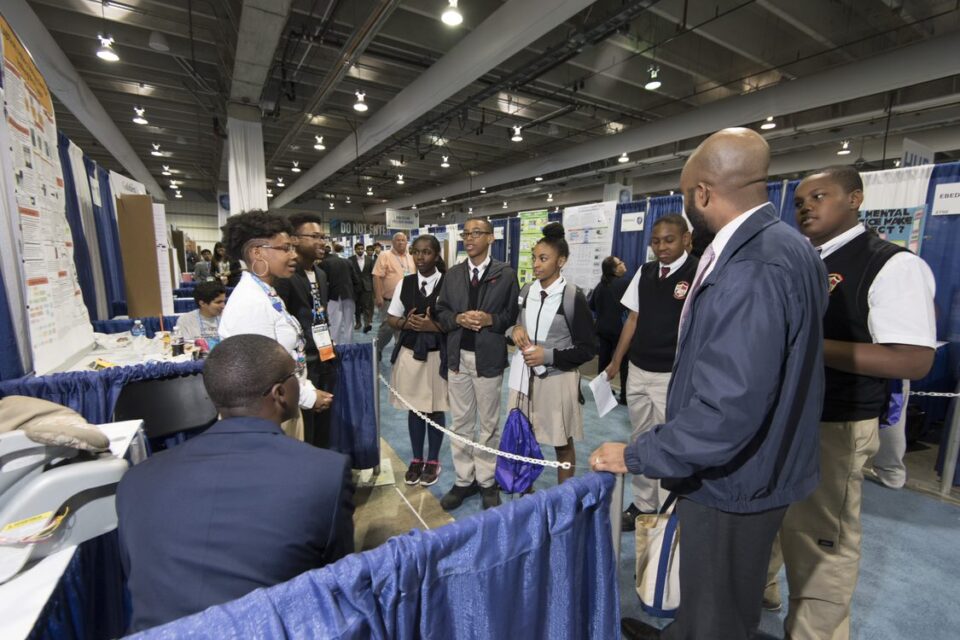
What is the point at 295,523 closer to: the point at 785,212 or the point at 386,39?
the point at 785,212

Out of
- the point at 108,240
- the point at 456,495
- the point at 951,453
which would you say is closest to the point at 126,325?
the point at 108,240

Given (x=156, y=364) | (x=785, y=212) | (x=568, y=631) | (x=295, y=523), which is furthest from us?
(x=785, y=212)

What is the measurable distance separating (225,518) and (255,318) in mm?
1230

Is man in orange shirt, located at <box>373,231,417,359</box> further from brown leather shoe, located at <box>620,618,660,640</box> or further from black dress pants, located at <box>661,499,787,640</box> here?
black dress pants, located at <box>661,499,787,640</box>

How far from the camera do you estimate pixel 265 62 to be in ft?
18.5

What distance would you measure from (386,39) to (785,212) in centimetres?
553

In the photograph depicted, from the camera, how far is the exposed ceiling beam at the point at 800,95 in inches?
205

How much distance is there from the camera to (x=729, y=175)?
3.52ft

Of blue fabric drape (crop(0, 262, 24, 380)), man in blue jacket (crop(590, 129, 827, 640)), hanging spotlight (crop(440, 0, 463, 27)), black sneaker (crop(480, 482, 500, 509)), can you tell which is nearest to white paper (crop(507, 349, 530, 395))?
black sneaker (crop(480, 482, 500, 509))

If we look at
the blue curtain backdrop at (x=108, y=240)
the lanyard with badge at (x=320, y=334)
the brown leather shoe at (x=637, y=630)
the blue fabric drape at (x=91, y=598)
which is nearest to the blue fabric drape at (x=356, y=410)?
the lanyard with badge at (x=320, y=334)

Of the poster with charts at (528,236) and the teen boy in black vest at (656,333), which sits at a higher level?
the poster with charts at (528,236)

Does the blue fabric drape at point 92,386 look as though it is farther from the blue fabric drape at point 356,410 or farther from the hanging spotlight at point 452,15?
the hanging spotlight at point 452,15

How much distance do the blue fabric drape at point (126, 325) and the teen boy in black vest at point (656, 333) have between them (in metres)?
4.54

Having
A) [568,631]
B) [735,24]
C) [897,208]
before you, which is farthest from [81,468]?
[735,24]
